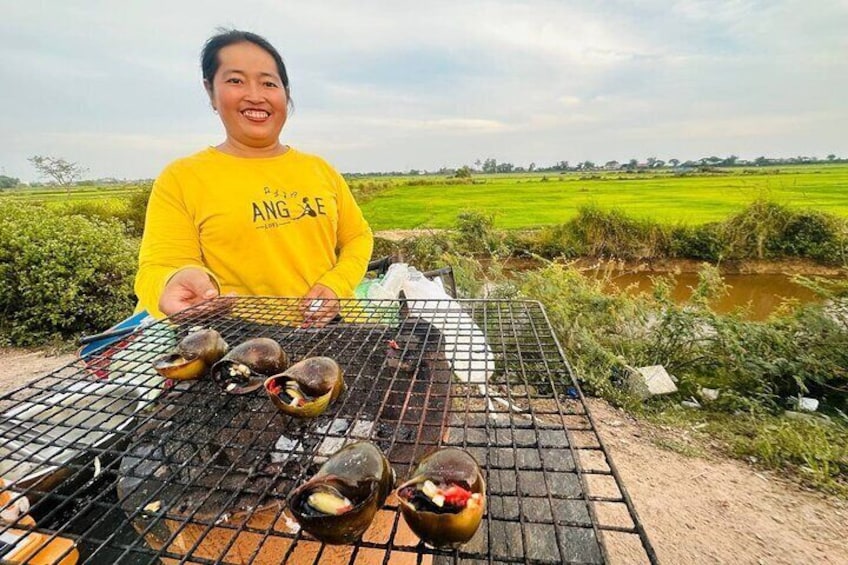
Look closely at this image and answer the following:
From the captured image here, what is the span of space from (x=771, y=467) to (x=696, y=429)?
0.63m

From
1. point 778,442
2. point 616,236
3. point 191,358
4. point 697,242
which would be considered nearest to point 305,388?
point 191,358

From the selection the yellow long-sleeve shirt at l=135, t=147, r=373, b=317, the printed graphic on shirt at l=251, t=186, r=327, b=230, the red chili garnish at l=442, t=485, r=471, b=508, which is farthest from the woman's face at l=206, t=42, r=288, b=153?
the red chili garnish at l=442, t=485, r=471, b=508

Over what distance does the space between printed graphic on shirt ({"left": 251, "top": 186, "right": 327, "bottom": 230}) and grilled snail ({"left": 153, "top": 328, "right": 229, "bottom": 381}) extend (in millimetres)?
1045

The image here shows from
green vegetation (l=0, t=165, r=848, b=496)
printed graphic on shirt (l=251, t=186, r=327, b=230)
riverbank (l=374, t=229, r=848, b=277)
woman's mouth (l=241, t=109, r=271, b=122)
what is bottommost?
riverbank (l=374, t=229, r=848, b=277)

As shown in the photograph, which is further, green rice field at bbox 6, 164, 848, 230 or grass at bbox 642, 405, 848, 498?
green rice field at bbox 6, 164, 848, 230

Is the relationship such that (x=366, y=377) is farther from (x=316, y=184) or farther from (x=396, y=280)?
(x=396, y=280)

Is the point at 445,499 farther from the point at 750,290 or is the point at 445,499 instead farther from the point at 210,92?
the point at 750,290

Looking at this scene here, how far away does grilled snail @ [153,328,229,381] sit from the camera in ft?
3.66

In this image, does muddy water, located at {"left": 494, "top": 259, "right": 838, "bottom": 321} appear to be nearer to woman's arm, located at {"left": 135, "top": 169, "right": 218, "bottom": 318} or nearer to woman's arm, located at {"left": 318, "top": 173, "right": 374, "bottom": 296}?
woman's arm, located at {"left": 318, "top": 173, "right": 374, "bottom": 296}

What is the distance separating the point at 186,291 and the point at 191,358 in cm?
74

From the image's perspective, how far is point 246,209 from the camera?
6.86ft

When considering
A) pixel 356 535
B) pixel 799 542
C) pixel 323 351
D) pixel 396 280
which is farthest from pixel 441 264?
pixel 356 535

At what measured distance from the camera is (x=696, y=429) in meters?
3.91

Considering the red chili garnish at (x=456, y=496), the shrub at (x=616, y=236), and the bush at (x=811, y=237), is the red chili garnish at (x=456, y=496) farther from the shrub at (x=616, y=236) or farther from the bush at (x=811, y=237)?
the bush at (x=811, y=237)
